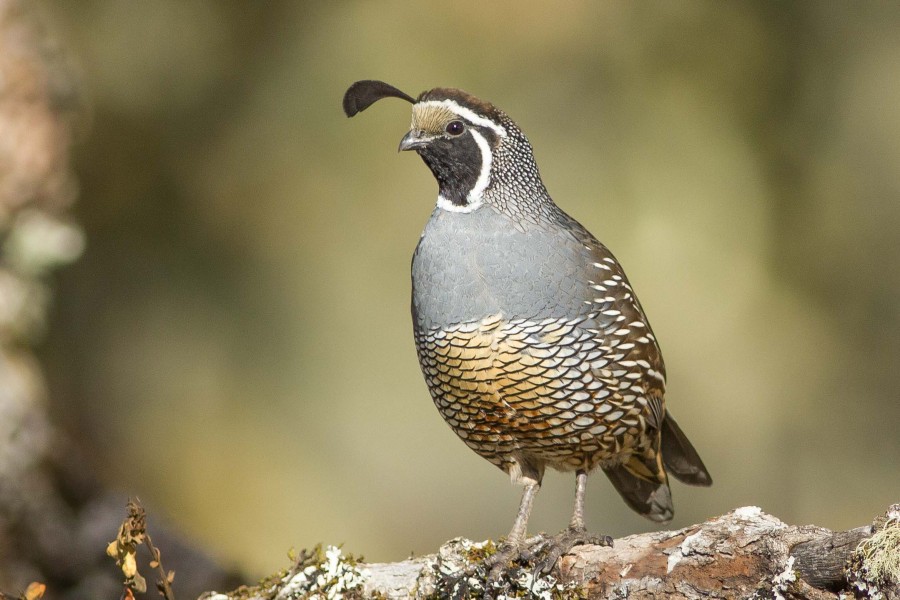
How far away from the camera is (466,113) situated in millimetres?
2941

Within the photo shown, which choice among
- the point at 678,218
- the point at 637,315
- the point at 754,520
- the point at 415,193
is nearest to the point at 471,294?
the point at 637,315

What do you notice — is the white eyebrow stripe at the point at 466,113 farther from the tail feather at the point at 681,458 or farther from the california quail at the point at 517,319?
the tail feather at the point at 681,458

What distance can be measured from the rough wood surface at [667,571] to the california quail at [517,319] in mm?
Result: 142

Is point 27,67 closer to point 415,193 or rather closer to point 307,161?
point 307,161

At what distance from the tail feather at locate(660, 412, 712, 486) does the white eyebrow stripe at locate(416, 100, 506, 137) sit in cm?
118

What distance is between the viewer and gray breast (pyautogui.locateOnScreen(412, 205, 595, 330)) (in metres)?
2.69

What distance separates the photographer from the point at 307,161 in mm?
5195

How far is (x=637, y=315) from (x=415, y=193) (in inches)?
93.7

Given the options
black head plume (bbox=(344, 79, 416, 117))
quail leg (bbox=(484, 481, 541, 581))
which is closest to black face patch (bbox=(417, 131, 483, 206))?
black head plume (bbox=(344, 79, 416, 117))

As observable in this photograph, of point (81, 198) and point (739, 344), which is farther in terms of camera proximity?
point (739, 344)

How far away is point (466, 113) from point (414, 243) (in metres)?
2.24

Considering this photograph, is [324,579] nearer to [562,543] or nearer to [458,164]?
[562,543]

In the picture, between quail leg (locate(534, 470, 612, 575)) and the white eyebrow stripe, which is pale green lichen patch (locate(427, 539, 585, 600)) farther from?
the white eyebrow stripe

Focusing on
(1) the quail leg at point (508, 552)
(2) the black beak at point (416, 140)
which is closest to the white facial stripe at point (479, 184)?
(2) the black beak at point (416, 140)
